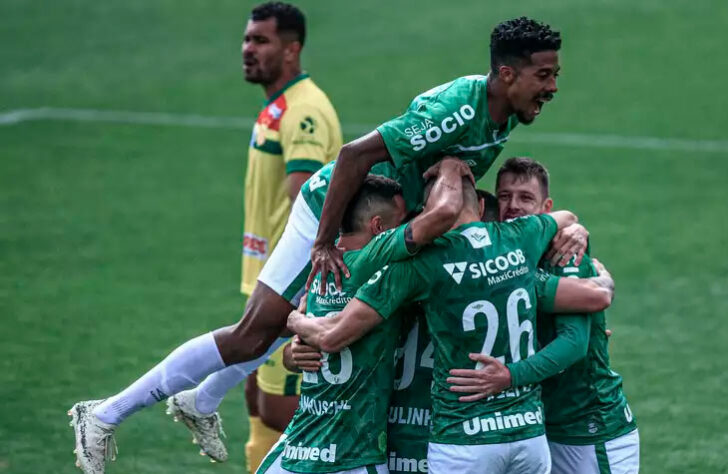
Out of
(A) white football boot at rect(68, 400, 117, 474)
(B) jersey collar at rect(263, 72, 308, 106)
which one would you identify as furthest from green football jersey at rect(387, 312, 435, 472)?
(B) jersey collar at rect(263, 72, 308, 106)

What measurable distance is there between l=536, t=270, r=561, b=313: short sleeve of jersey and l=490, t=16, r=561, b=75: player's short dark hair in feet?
3.01

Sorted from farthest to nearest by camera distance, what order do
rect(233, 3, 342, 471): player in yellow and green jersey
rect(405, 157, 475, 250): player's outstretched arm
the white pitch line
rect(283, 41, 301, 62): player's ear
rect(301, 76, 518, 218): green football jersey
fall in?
the white pitch line → rect(283, 41, 301, 62): player's ear → rect(233, 3, 342, 471): player in yellow and green jersey → rect(301, 76, 518, 218): green football jersey → rect(405, 157, 475, 250): player's outstretched arm

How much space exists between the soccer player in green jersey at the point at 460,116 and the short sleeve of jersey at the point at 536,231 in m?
0.40

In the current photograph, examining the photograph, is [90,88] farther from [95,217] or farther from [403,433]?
[403,433]

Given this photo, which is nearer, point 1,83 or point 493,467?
point 493,467

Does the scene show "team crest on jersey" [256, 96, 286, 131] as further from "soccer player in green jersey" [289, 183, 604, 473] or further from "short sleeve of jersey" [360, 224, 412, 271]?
"soccer player in green jersey" [289, 183, 604, 473]

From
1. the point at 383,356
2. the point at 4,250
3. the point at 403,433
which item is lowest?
the point at 4,250

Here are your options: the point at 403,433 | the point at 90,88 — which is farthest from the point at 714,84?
the point at 403,433

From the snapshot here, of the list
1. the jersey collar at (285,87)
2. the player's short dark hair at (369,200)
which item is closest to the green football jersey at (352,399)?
the player's short dark hair at (369,200)

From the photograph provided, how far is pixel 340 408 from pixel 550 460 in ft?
2.93

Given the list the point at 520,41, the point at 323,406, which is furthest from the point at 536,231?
the point at 323,406

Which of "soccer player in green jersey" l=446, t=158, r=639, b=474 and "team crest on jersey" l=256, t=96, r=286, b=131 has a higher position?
"team crest on jersey" l=256, t=96, r=286, b=131

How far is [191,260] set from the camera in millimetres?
11719

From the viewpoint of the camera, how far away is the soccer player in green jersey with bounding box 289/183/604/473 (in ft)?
16.5
